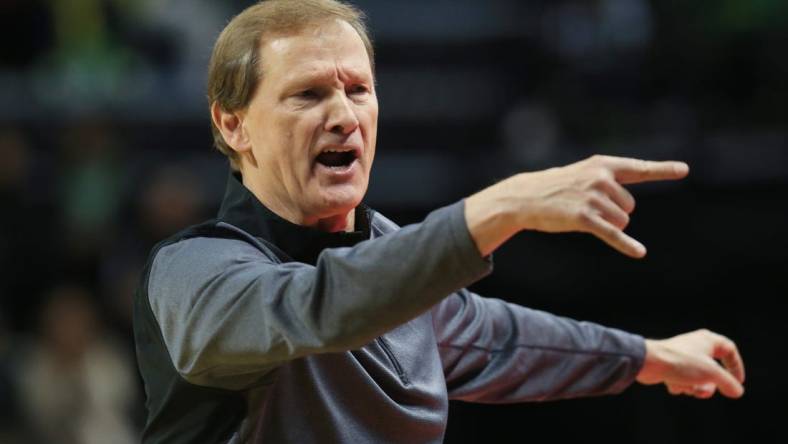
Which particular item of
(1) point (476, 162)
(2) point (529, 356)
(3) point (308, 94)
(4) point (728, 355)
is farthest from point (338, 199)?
(1) point (476, 162)

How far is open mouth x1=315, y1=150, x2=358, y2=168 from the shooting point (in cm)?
231

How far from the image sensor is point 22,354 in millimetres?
5121

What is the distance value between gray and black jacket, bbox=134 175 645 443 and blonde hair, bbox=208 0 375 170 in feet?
0.62

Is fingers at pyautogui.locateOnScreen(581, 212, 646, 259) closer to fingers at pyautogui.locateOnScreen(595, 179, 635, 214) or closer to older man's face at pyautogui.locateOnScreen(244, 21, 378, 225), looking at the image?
fingers at pyautogui.locateOnScreen(595, 179, 635, 214)

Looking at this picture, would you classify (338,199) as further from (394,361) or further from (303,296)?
(303,296)

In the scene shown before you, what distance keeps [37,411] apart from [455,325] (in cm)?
288

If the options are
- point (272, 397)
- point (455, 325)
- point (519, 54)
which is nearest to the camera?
point (272, 397)

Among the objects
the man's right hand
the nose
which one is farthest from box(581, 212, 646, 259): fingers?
the nose

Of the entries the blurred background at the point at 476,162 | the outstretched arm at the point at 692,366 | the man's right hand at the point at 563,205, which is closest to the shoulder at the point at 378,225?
the outstretched arm at the point at 692,366

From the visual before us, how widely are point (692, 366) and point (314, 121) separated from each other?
1.04 meters

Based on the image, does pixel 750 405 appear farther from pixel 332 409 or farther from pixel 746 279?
pixel 332 409

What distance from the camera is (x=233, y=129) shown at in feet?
7.84

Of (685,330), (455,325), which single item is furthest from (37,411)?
(455,325)

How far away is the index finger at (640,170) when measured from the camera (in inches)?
69.6
